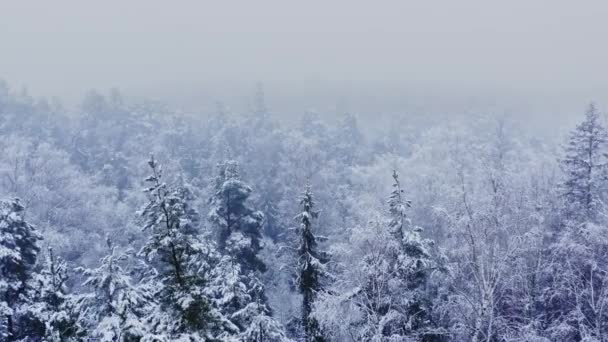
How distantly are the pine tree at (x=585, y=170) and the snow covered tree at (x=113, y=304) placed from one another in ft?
69.7

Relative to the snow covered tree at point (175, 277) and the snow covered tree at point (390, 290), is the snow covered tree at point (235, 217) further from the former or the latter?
the snow covered tree at point (175, 277)

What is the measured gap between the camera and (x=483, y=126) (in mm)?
71000

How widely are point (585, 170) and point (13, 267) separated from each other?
1040 inches

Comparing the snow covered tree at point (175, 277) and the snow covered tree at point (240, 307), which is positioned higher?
the snow covered tree at point (175, 277)

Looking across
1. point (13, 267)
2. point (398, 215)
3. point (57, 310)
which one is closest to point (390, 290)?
point (398, 215)

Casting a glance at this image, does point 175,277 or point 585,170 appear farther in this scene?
point 585,170

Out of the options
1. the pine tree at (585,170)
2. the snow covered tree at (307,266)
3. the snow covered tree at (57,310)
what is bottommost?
the snow covered tree at (307,266)

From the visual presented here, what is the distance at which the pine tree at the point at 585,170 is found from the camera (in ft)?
78.6

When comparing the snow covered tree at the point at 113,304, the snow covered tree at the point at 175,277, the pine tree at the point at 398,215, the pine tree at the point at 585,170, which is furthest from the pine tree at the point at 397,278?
the pine tree at the point at 585,170

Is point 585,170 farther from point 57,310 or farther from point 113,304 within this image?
point 57,310

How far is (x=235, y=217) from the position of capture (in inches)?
1172

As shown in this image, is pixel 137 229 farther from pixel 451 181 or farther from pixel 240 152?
pixel 451 181

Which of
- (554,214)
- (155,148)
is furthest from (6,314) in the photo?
(155,148)

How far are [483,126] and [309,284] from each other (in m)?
56.2
